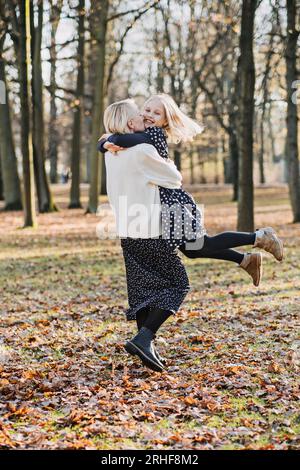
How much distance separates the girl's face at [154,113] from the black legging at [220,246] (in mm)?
1015

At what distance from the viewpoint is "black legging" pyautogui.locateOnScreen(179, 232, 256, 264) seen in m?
6.02

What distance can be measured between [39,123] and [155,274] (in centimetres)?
1949

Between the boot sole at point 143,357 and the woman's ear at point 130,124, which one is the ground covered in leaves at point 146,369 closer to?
the boot sole at point 143,357

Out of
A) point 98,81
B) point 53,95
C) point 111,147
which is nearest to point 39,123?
point 53,95

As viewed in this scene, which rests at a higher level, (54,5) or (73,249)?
(54,5)

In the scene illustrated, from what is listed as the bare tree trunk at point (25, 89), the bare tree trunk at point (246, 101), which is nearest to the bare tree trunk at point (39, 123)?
the bare tree trunk at point (25, 89)

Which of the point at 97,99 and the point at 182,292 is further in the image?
the point at 97,99

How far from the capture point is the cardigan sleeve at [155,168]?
576cm

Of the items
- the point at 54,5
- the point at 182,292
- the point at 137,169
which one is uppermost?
the point at 54,5

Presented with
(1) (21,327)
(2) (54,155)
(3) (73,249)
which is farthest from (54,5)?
(2) (54,155)

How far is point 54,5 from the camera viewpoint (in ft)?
69.5
